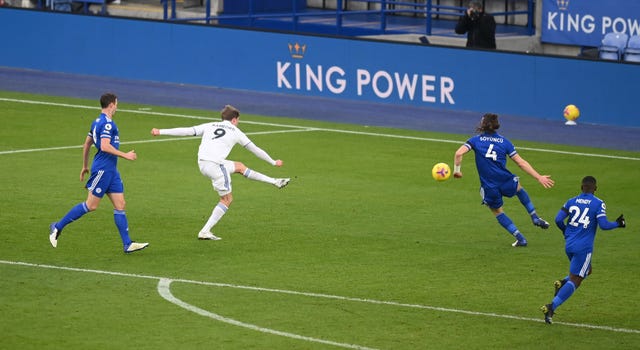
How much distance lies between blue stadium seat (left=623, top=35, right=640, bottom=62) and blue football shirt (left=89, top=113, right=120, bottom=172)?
18.1 metres

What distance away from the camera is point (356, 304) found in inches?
582

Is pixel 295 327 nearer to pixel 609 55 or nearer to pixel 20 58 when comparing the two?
pixel 609 55

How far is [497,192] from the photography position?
18094mm

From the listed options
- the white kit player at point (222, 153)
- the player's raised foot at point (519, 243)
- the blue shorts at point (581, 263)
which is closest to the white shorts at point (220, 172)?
the white kit player at point (222, 153)

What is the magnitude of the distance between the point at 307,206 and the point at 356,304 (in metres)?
6.03

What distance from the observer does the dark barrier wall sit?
29828 mm

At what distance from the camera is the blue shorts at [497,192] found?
18.1 metres

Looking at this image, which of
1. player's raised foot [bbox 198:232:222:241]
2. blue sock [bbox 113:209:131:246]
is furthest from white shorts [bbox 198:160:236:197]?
blue sock [bbox 113:209:131:246]

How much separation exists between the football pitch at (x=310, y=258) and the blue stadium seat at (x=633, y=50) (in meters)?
5.82

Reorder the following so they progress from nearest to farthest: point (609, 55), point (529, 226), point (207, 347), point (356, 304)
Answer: point (207, 347), point (356, 304), point (529, 226), point (609, 55)

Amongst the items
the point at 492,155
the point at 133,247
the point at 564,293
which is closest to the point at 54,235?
the point at 133,247

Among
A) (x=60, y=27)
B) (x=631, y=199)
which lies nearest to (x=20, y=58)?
(x=60, y=27)

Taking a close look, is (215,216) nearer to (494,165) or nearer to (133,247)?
(133,247)

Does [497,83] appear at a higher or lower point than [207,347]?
higher
